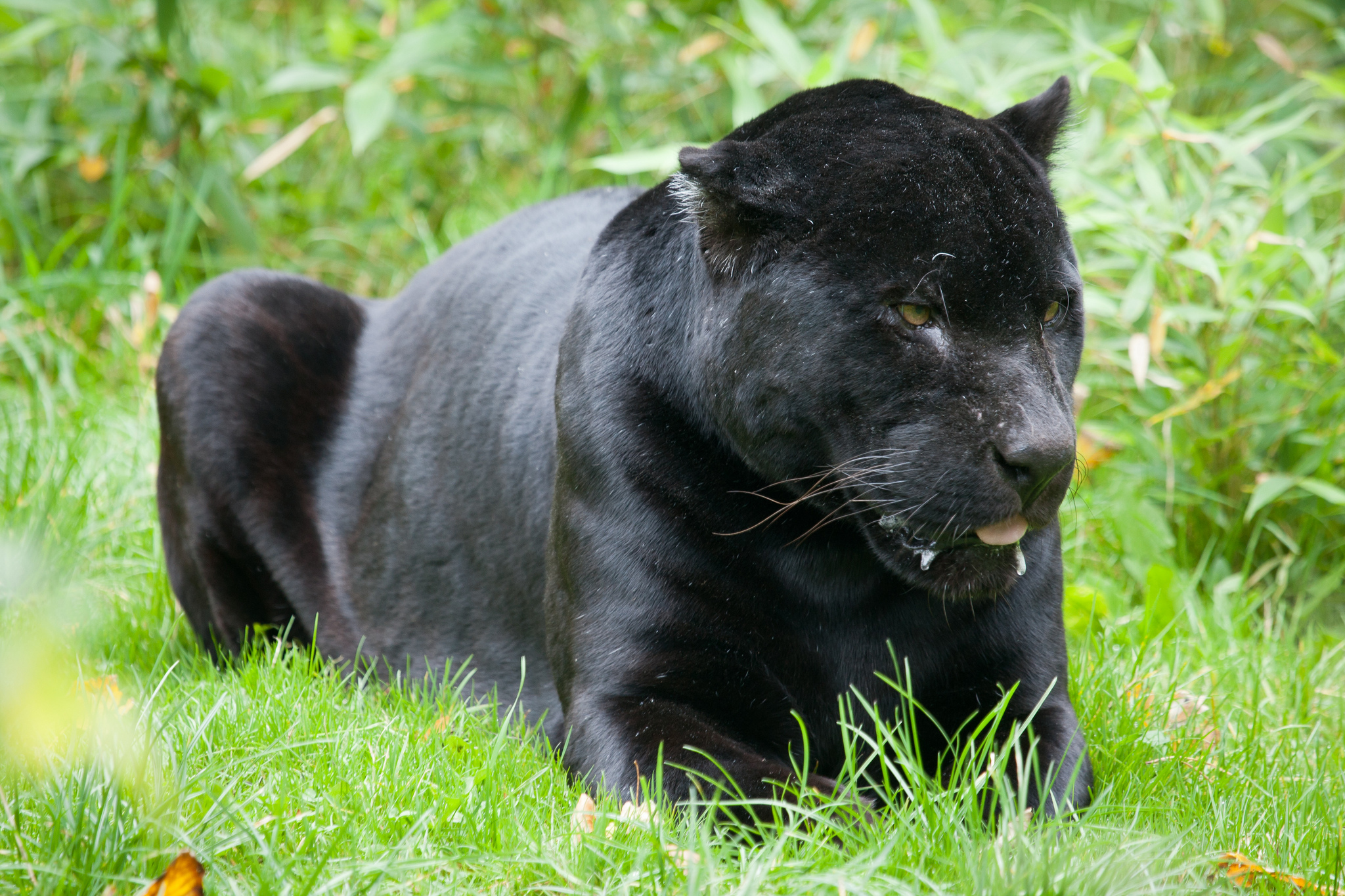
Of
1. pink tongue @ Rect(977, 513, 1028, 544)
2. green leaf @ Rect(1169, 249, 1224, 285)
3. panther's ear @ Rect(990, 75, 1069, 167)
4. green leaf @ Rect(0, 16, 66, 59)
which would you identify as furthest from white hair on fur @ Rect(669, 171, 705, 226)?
green leaf @ Rect(0, 16, 66, 59)

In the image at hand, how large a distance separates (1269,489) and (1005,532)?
6.76 ft

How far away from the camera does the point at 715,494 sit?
2496 mm

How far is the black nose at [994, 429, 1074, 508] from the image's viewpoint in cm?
210

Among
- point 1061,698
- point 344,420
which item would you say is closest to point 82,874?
point 1061,698

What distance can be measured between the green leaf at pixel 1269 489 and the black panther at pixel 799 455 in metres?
1.47

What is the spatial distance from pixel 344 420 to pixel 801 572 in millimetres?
1862

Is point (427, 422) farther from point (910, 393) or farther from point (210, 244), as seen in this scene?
point (210, 244)

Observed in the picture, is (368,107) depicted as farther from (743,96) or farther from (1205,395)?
(1205,395)

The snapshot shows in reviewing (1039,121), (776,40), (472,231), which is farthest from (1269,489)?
(472,231)

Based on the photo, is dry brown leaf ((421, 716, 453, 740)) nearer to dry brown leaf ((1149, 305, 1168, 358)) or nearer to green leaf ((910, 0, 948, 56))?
dry brown leaf ((1149, 305, 1168, 358))

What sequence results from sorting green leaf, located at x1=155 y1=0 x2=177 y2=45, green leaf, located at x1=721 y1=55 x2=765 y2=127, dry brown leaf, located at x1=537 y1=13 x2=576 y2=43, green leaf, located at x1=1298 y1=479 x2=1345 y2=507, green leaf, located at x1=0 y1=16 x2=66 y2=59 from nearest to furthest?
green leaf, located at x1=1298 y1=479 x2=1345 y2=507 → green leaf, located at x1=721 y1=55 x2=765 y2=127 → green leaf, located at x1=155 y1=0 x2=177 y2=45 → green leaf, located at x1=0 y1=16 x2=66 y2=59 → dry brown leaf, located at x1=537 y1=13 x2=576 y2=43

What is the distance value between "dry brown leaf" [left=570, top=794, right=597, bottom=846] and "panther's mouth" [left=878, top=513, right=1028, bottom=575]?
73cm

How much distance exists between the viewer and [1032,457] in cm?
210

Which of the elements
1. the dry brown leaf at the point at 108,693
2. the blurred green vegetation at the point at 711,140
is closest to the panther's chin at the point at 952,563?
the blurred green vegetation at the point at 711,140
